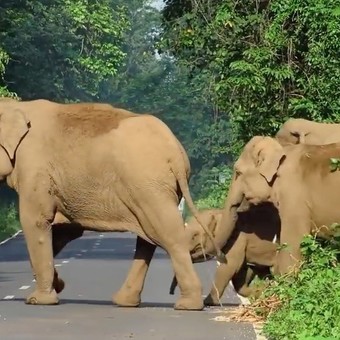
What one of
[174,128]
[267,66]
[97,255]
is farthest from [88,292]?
[174,128]

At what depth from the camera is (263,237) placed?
63.9 ft

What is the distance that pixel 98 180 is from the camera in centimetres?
1942

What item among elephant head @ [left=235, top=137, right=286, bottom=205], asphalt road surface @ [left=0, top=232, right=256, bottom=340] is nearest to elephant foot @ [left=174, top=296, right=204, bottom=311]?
asphalt road surface @ [left=0, top=232, right=256, bottom=340]

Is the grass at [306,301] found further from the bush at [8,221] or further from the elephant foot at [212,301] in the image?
the bush at [8,221]

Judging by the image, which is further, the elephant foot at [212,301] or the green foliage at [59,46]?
the green foliage at [59,46]

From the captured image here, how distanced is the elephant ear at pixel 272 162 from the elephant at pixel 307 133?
7.69ft

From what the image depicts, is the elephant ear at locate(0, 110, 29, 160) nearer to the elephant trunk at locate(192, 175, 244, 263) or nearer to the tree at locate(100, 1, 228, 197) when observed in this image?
the elephant trunk at locate(192, 175, 244, 263)

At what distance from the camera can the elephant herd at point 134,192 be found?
19016 mm

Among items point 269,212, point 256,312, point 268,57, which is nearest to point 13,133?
point 269,212

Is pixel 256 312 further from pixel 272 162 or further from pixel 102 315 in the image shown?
pixel 272 162

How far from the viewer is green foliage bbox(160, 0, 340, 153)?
26.3m

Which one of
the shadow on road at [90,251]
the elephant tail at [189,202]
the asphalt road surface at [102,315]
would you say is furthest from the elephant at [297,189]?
the shadow on road at [90,251]

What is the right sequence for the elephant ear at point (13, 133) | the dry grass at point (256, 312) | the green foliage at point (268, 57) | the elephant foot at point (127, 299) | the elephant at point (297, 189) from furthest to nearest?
the green foliage at point (268, 57) → the elephant ear at point (13, 133) → the elephant foot at point (127, 299) → the elephant at point (297, 189) → the dry grass at point (256, 312)

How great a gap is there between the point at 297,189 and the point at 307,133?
9.40ft
